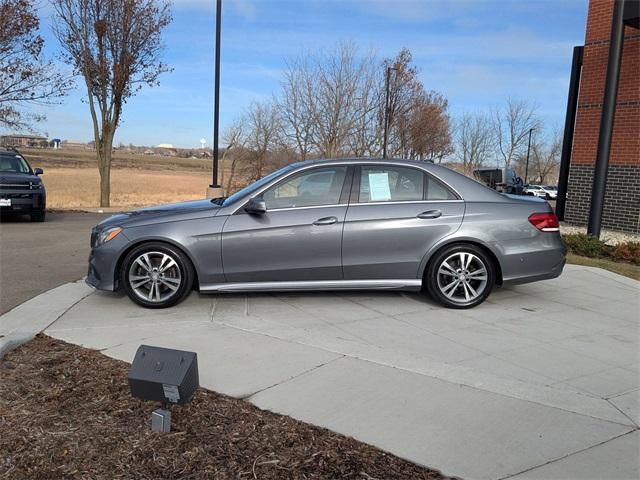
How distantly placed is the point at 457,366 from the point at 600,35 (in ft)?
40.0

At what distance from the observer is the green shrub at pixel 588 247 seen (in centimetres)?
952

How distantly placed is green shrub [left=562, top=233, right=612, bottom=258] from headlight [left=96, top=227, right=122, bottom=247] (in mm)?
7740

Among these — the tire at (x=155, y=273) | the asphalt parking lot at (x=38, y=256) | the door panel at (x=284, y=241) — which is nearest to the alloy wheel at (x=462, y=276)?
the door panel at (x=284, y=241)

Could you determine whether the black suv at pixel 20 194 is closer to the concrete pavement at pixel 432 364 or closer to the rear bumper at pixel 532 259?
the concrete pavement at pixel 432 364

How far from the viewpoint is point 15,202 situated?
1257cm

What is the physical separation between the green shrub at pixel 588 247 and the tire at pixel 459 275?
4.76 metres

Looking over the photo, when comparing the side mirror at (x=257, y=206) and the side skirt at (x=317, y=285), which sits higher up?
the side mirror at (x=257, y=206)

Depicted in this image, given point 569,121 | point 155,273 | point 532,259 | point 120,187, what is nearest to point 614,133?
point 569,121

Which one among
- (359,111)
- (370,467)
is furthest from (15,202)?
(359,111)

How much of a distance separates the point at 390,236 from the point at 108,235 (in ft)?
9.24

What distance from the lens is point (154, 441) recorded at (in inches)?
116

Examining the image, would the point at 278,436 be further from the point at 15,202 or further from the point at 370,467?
the point at 15,202

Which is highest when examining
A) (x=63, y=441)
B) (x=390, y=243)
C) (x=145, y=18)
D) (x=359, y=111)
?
(x=145, y=18)

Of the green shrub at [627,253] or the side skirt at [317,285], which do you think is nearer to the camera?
the side skirt at [317,285]
